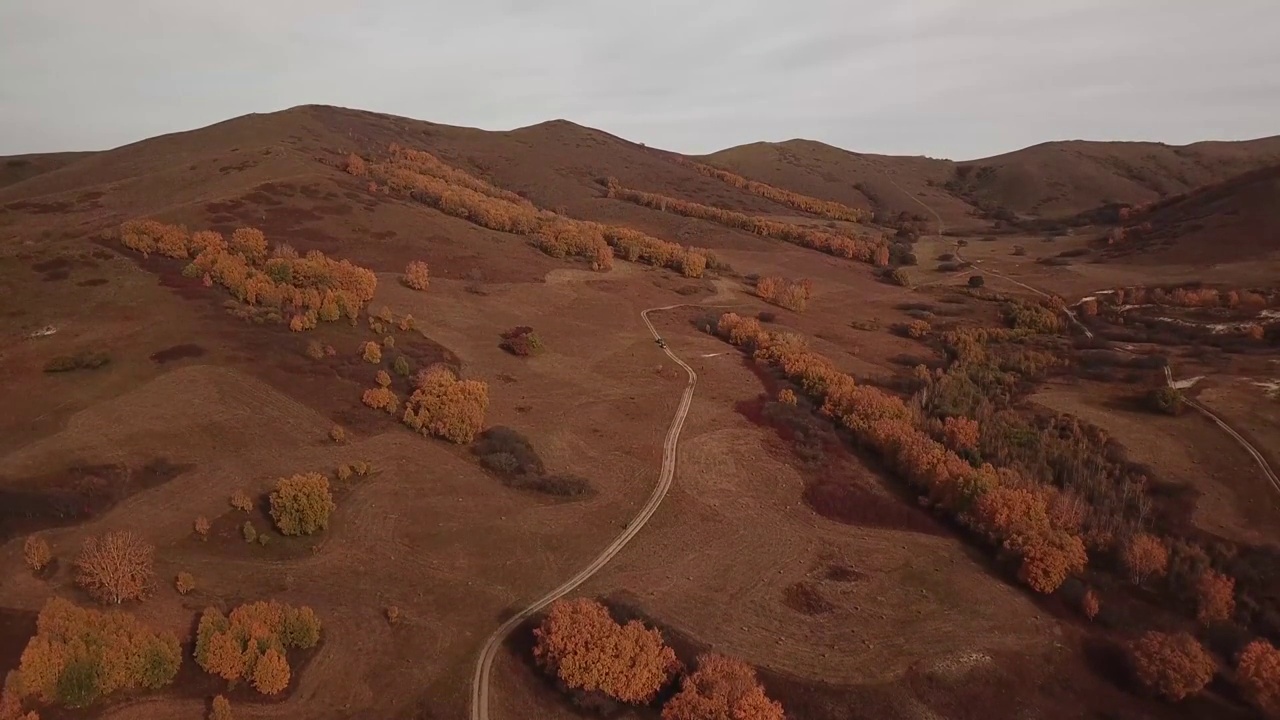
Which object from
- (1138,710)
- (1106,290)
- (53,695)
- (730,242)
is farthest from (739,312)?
(53,695)

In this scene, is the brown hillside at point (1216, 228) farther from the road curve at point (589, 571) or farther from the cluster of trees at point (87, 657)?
the cluster of trees at point (87, 657)

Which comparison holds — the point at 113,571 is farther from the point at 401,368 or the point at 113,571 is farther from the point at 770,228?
the point at 770,228

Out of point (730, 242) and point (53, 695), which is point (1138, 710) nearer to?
point (53, 695)

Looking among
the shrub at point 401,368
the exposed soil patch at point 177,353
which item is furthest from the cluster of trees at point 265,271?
the shrub at point 401,368

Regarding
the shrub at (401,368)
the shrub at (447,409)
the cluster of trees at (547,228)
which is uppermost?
the cluster of trees at (547,228)

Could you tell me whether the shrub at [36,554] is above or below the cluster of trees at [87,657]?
above

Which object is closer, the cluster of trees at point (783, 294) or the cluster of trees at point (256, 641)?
the cluster of trees at point (256, 641)

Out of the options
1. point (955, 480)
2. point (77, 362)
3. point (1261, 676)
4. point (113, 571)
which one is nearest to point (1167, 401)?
point (955, 480)
